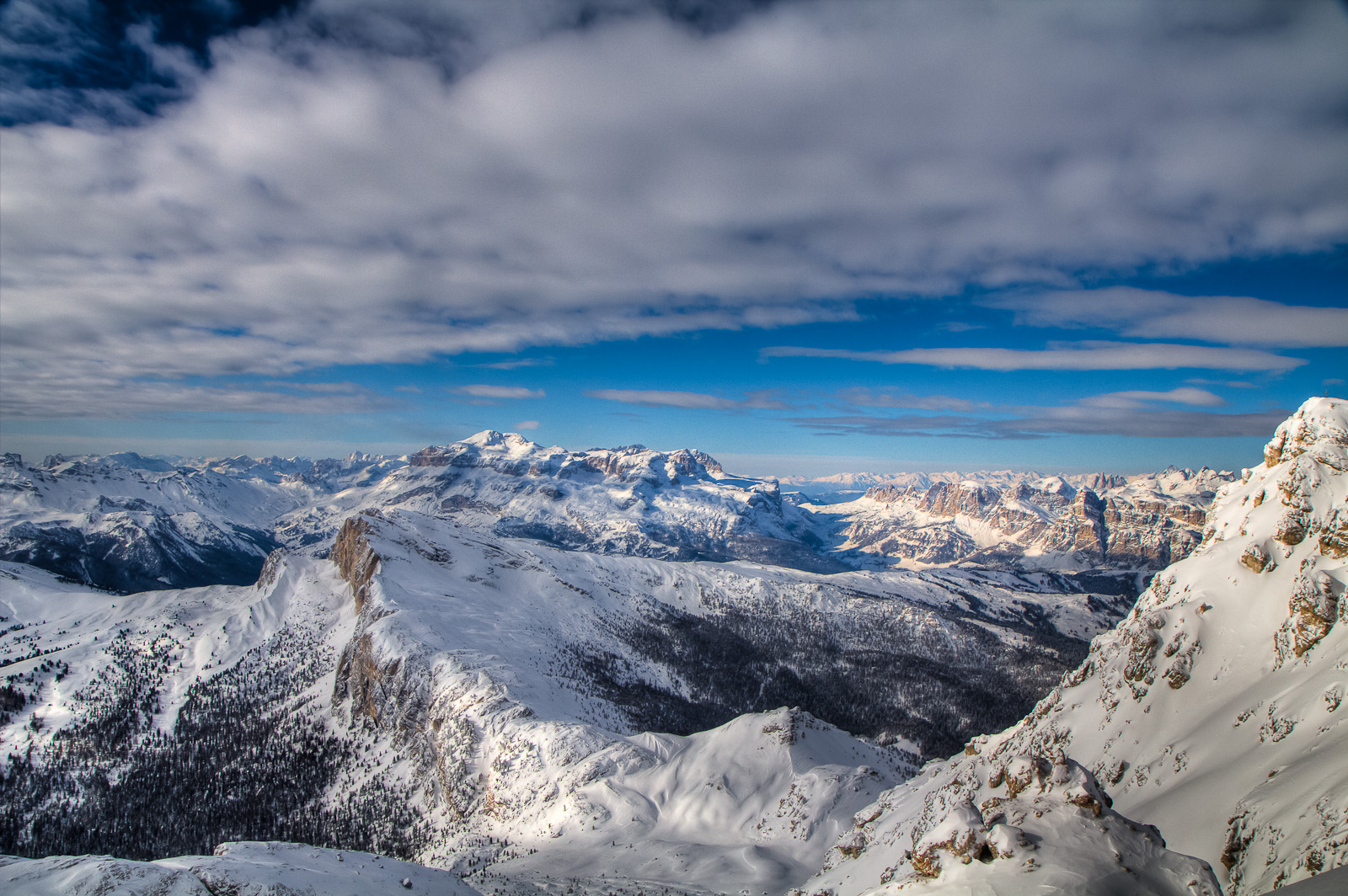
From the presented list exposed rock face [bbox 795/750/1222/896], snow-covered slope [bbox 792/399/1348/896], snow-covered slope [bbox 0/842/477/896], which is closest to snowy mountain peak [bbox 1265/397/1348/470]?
snow-covered slope [bbox 792/399/1348/896]

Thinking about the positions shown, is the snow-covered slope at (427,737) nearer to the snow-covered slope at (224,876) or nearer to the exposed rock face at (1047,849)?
the snow-covered slope at (224,876)

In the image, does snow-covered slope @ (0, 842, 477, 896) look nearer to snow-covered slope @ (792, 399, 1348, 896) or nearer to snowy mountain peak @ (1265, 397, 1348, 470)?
snow-covered slope @ (792, 399, 1348, 896)

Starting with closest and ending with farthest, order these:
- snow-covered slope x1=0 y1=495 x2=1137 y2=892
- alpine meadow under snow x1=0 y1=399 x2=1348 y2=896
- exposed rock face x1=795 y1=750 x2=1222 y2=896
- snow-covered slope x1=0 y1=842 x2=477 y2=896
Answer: exposed rock face x1=795 y1=750 x2=1222 y2=896 < alpine meadow under snow x1=0 y1=399 x2=1348 y2=896 < snow-covered slope x1=0 y1=842 x2=477 y2=896 < snow-covered slope x1=0 y1=495 x2=1137 y2=892

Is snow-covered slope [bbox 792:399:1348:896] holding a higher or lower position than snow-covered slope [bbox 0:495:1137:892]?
higher

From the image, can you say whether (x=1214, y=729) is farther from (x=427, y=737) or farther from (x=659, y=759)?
(x=427, y=737)

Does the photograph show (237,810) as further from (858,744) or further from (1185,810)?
(1185,810)

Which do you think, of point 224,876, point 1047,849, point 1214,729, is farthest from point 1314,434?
point 224,876

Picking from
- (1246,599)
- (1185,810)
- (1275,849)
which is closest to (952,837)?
(1275,849)
